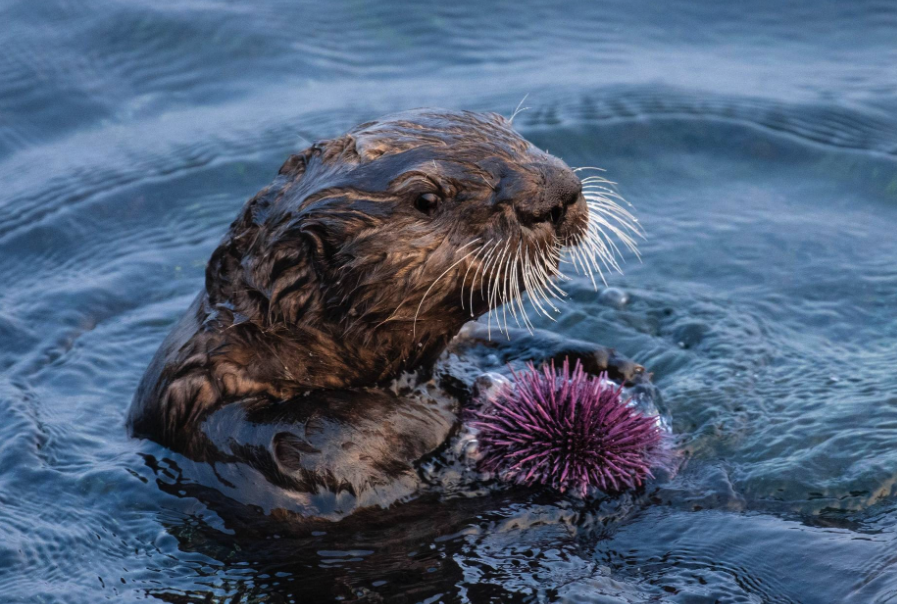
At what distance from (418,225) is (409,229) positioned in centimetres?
4

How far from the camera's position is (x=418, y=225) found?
3949 mm

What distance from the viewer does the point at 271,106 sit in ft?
30.1

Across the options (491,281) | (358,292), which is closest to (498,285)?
(491,281)

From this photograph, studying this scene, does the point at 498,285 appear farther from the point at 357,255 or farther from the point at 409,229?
the point at 357,255

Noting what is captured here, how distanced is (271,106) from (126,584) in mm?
5612

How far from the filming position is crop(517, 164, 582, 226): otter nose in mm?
3975

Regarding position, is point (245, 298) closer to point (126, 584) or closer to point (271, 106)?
point (126, 584)

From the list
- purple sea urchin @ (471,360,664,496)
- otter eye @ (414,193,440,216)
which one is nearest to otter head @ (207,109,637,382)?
otter eye @ (414,193,440,216)

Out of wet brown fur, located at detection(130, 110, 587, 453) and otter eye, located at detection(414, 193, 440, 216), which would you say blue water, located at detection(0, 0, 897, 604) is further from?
otter eye, located at detection(414, 193, 440, 216)

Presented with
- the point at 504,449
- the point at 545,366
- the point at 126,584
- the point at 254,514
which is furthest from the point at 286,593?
the point at 545,366

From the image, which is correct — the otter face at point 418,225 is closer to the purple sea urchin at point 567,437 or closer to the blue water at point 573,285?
the purple sea urchin at point 567,437

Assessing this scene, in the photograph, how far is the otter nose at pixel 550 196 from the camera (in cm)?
397

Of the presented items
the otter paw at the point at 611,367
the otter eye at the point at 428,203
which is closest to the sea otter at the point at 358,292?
the otter eye at the point at 428,203

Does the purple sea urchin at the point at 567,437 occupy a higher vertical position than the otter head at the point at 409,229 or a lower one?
lower
